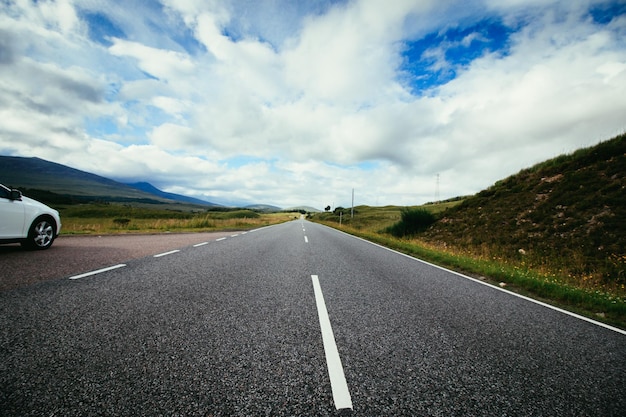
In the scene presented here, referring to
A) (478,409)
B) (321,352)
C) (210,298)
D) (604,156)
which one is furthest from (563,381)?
(604,156)

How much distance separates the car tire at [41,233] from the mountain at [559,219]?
50.5ft

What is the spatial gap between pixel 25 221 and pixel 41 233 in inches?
25.4

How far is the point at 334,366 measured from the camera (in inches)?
95.9

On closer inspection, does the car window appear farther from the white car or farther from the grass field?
the grass field

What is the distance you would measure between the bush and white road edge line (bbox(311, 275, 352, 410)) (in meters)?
19.0

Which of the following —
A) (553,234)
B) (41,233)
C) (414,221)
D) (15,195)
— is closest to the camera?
(15,195)

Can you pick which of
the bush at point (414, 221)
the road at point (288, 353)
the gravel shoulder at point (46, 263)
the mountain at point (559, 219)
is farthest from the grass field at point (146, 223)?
the mountain at point (559, 219)

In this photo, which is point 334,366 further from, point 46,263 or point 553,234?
point 553,234

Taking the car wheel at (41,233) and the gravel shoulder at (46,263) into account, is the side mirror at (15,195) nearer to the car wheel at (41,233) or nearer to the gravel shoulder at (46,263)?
the car wheel at (41,233)

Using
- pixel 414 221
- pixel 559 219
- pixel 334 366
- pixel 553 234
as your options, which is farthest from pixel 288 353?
pixel 414 221

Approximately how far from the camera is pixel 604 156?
46.7ft

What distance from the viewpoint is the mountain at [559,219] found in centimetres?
902

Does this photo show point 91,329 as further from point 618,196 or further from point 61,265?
point 618,196

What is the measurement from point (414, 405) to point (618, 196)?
48.8ft
